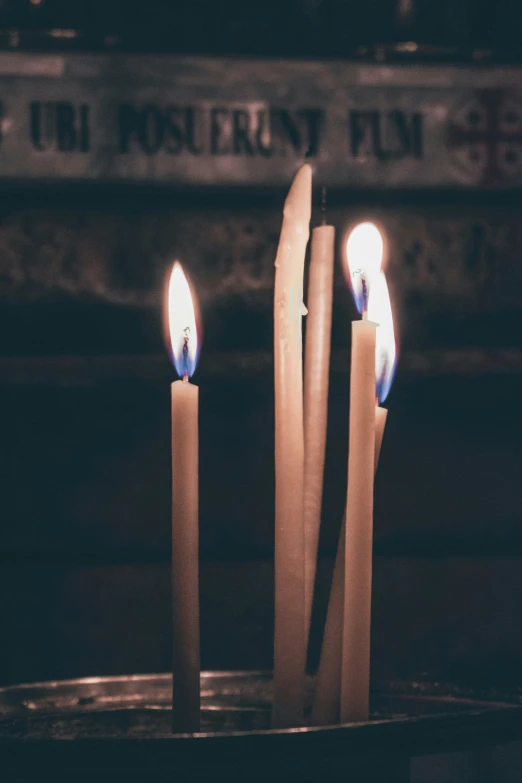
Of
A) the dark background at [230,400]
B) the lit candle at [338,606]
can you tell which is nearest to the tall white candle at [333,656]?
the lit candle at [338,606]

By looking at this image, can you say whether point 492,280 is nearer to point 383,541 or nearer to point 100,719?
point 383,541

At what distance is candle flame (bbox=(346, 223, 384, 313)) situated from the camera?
0.28 meters

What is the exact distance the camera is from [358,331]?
0.84 ft

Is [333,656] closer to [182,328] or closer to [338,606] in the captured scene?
[338,606]

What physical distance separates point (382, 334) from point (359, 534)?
8cm

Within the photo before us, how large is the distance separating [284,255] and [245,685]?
0.17 metres

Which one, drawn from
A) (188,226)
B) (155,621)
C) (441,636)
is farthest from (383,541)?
(188,226)

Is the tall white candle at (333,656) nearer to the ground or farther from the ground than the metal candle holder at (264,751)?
nearer to the ground

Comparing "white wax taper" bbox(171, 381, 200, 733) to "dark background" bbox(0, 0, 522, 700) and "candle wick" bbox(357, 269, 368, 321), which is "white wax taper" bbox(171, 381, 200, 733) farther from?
"dark background" bbox(0, 0, 522, 700)

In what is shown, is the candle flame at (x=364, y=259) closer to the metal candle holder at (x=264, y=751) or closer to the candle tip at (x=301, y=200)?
the candle tip at (x=301, y=200)

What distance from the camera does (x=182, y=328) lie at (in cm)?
28

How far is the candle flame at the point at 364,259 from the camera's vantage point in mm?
279

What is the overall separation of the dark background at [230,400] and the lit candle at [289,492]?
0.35 meters

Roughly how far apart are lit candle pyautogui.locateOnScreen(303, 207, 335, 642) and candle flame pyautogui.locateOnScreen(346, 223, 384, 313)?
0.01 meters
